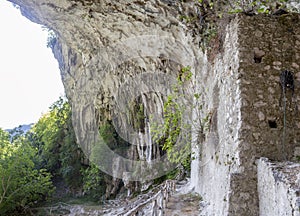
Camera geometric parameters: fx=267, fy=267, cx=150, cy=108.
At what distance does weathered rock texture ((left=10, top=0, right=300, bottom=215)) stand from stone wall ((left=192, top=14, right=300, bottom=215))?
0.04 feet

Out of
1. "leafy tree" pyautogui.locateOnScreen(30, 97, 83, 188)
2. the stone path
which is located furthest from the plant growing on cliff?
"leafy tree" pyautogui.locateOnScreen(30, 97, 83, 188)

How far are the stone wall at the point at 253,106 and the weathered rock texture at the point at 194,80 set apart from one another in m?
0.01

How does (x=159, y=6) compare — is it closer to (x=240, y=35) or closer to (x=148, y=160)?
(x=240, y=35)

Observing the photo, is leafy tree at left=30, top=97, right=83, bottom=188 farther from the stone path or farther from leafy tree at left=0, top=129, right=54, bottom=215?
the stone path

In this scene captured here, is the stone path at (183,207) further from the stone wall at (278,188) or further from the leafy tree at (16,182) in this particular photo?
the leafy tree at (16,182)

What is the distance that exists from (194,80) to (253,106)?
15.7 feet

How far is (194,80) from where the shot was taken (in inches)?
332

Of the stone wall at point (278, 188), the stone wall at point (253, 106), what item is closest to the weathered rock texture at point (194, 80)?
the stone wall at point (253, 106)

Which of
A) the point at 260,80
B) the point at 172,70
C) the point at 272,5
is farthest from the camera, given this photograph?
the point at 172,70

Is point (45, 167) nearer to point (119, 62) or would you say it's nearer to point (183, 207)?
point (119, 62)

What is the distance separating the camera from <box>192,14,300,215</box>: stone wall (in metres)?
3.47

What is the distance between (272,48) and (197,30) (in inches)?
139

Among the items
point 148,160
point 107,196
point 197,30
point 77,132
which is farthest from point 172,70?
point 77,132

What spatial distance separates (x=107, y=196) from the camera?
16.5 meters
